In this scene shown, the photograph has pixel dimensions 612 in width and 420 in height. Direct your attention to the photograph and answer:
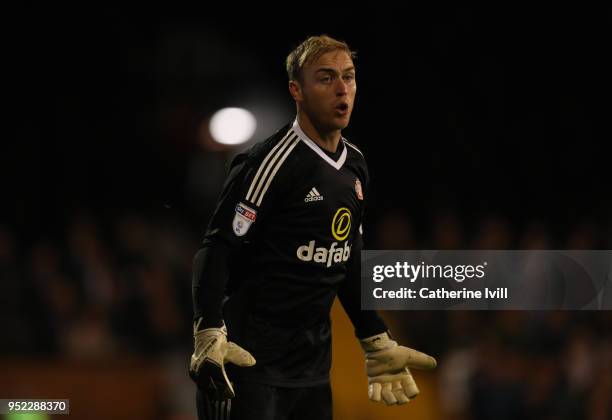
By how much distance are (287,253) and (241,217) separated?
210 mm

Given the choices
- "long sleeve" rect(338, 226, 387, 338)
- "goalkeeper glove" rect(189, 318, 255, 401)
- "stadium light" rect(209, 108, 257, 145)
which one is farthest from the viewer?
"stadium light" rect(209, 108, 257, 145)

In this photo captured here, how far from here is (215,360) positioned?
303 cm

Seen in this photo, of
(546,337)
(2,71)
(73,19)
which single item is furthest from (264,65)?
(546,337)

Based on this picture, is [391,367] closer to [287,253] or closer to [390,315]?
[287,253]

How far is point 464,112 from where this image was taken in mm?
7242

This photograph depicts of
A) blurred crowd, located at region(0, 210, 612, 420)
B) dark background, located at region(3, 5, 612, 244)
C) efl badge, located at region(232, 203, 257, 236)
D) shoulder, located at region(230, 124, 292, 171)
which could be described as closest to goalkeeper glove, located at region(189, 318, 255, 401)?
efl badge, located at region(232, 203, 257, 236)

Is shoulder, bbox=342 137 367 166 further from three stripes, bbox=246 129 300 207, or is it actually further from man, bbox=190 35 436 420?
three stripes, bbox=246 129 300 207

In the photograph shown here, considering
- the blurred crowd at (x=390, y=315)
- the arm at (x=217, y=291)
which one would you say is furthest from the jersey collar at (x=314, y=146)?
the blurred crowd at (x=390, y=315)

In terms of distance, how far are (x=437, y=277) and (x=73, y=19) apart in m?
4.40

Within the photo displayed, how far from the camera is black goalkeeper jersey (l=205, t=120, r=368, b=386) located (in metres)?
3.19

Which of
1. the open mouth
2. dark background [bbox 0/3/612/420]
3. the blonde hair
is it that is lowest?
the open mouth

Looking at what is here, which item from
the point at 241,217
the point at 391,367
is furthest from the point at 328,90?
the point at 391,367

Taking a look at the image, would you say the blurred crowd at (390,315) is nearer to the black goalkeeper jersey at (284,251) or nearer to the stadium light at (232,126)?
the stadium light at (232,126)

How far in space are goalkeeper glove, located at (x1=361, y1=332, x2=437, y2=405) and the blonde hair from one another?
102 cm
